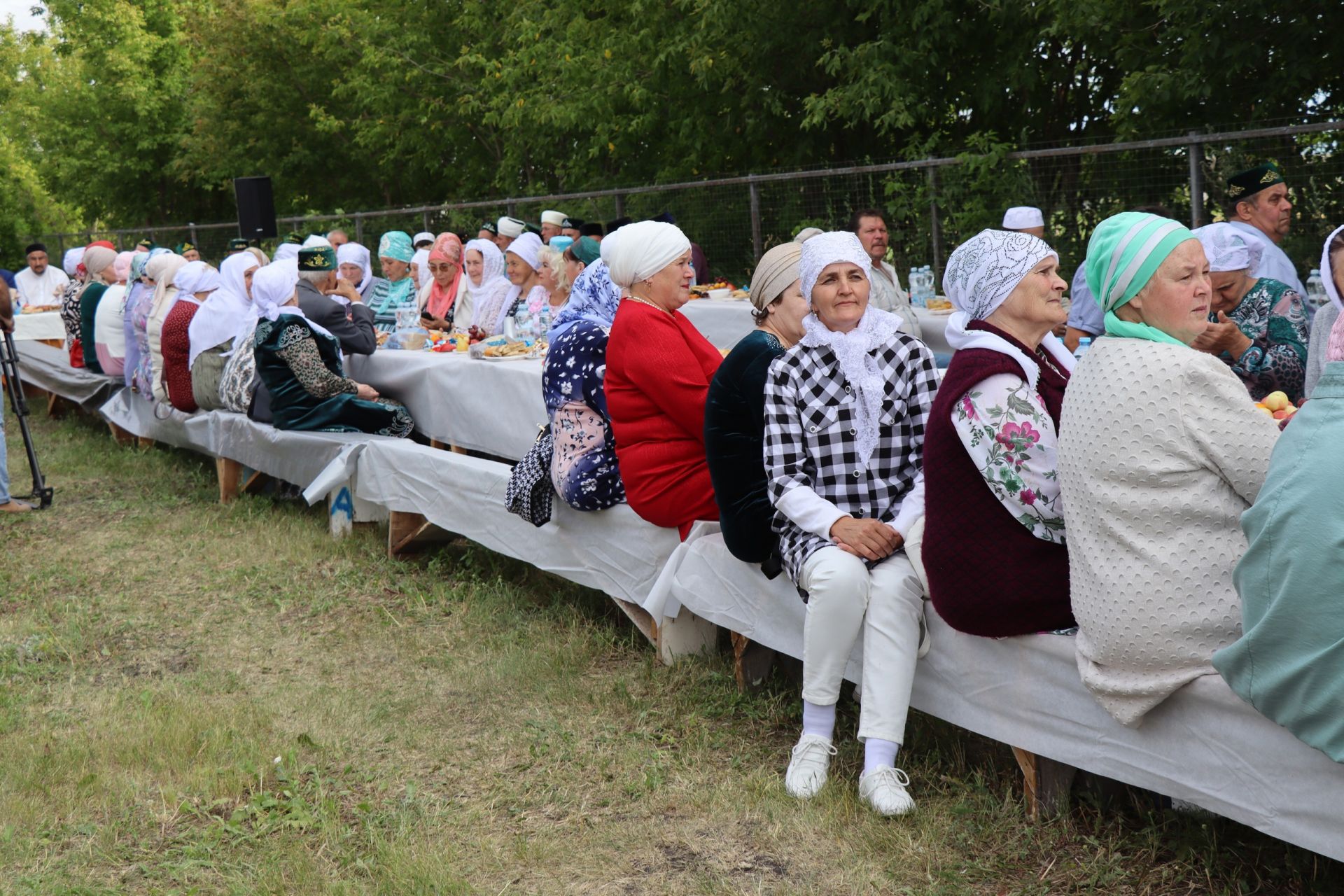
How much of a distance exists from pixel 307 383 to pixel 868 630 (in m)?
4.41

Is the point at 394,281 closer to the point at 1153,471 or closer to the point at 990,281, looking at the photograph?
the point at 990,281

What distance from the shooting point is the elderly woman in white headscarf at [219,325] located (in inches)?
309

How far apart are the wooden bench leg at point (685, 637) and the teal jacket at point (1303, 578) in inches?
87.8

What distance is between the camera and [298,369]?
681 centimetres

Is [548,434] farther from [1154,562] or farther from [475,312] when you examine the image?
[475,312]

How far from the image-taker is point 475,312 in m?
8.37

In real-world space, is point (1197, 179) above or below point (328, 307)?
above

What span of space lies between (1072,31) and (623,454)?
27.4 ft

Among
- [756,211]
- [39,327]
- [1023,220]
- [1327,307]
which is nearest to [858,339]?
[1327,307]

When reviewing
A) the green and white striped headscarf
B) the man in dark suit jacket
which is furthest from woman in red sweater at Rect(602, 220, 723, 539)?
the man in dark suit jacket

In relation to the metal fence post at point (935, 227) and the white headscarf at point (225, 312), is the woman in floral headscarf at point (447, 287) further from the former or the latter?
the metal fence post at point (935, 227)

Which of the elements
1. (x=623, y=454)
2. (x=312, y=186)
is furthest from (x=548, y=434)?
(x=312, y=186)

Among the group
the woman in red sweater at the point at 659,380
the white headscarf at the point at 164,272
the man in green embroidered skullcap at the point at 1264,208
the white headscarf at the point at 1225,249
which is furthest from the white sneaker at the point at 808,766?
the white headscarf at the point at 164,272

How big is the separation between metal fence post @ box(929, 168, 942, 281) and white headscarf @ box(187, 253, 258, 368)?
582 centimetres
